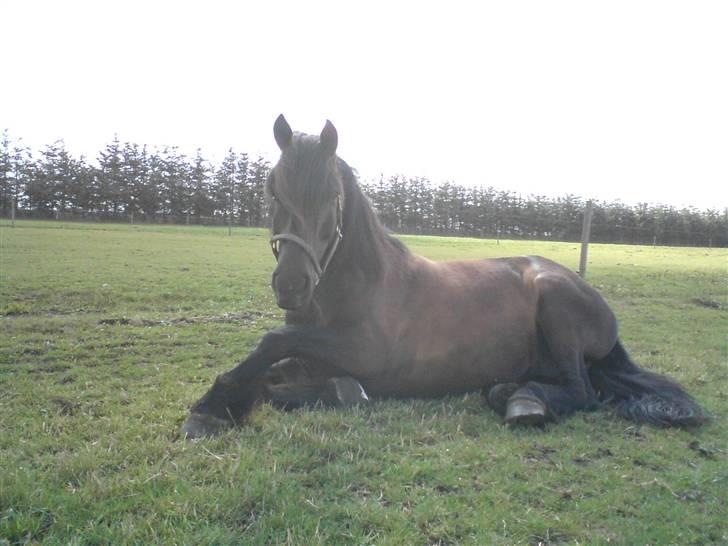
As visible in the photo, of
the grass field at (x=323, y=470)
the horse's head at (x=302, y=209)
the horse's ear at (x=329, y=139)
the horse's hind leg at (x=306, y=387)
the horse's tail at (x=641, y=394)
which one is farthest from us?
the horse's tail at (x=641, y=394)

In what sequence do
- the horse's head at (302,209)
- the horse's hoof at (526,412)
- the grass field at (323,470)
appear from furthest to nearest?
the horse's hoof at (526,412)
the horse's head at (302,209)
the grass field at (323,470)

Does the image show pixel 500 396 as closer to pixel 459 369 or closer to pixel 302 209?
pixel 459 369

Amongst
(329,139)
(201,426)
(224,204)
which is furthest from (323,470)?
(224,204)

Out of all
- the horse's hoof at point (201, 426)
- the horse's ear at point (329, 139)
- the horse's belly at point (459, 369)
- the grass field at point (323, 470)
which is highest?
the horse's ear at point (329, 139)

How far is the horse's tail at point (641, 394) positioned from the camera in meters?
3.95

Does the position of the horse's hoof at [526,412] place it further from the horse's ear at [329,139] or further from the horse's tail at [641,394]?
the horse's ear at [329,139]

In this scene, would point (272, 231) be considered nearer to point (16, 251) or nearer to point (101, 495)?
point (101, 495)

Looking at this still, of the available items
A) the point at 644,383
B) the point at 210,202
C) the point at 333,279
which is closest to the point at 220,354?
the point at 333,279

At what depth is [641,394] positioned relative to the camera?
4309 millimetres

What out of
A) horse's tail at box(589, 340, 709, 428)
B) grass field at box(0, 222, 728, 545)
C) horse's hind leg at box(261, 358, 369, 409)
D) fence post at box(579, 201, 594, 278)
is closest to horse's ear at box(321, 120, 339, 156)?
horse's hind leg at box(261, 358, 369, 409)

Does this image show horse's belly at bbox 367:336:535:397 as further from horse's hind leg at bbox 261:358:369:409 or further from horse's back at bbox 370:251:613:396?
horse's hind leg at bbox 261:358:369:409

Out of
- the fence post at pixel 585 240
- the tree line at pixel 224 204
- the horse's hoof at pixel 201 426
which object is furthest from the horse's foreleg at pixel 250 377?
the tree line at pixel 224 204

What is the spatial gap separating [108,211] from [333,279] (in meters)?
63.8

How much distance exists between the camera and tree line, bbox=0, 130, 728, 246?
5722cm
